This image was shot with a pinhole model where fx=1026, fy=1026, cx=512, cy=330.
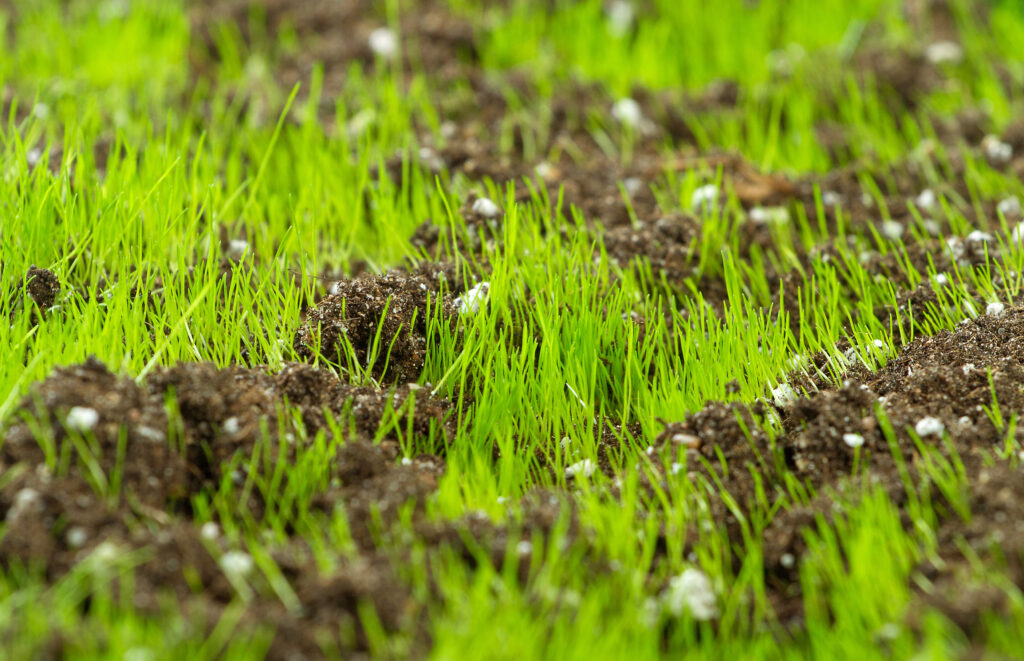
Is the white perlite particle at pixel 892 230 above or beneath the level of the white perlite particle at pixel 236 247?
above

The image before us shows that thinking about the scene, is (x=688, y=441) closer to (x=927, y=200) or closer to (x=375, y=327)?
(x=375, y=327)

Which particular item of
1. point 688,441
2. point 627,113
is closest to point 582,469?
point 688,441

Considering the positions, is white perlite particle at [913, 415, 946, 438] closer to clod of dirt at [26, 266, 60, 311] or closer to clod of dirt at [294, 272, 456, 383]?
clod of dirt at [294, 272, 456, 383]

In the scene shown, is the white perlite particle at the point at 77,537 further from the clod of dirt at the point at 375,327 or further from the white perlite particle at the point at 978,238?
the white perlite particle at the point at 978,238

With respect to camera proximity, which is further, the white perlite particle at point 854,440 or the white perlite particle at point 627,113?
the white perlite particle at point 627,113

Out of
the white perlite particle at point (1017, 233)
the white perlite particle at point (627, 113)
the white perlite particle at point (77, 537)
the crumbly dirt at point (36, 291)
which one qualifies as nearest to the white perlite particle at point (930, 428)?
the white perlite particle at point (1017, 233)

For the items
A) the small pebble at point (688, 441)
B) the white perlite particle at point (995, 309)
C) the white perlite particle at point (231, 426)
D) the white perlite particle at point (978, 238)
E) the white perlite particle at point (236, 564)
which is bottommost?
the white perlite particle at point (236, 564)

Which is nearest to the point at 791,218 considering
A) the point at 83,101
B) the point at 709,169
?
the point at 709,169
